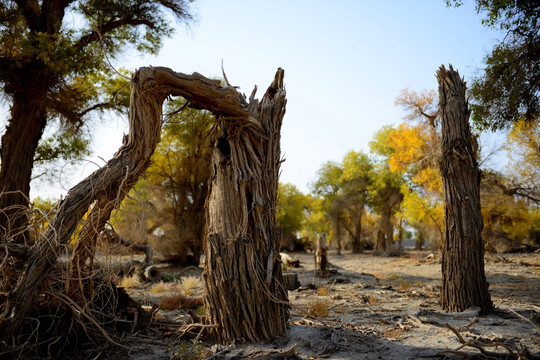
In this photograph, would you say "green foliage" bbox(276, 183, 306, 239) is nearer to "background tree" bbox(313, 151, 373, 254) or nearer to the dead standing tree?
"background tree" bbox(313, 151, 373, 254)

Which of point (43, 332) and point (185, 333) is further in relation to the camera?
point (185, 333)

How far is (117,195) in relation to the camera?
3785 mm

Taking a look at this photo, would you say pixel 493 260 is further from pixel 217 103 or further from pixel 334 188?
pixel 334 188

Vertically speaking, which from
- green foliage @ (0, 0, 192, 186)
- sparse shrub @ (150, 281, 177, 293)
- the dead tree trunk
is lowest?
sparse shrub @ (150, 281, 177, 293)

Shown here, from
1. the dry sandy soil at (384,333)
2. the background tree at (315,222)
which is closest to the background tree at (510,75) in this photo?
the dry sandy soil at (384,333)

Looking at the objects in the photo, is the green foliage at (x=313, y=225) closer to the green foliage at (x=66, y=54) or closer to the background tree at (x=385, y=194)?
the background tree at (x=385, y=194)

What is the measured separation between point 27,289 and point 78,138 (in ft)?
34.5

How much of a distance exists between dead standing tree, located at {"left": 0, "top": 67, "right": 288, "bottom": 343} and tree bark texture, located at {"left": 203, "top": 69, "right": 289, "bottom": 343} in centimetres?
1

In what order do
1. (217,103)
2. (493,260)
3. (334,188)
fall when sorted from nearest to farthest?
(217,103) → (493,260) → (334,188)

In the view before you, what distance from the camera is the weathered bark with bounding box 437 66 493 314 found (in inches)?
252

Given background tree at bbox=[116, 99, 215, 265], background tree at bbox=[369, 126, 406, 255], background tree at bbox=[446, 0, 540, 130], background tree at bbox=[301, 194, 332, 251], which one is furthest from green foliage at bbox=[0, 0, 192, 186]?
background tree at bbox=[301, 194, 332, 251]

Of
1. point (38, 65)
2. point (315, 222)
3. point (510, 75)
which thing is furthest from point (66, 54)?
point (315, 222)

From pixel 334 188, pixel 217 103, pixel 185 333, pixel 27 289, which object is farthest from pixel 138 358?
pixel 334 188

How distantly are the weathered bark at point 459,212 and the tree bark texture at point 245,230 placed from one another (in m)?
3.47
